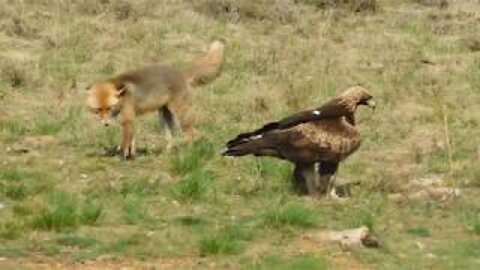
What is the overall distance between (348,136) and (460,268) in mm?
1951

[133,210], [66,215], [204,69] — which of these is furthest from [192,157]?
[66,215]

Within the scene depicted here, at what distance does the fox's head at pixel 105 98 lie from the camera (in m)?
11.1

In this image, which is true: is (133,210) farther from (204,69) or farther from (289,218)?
(204,69)

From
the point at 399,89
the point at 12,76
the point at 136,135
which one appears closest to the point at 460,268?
the point at 136,135

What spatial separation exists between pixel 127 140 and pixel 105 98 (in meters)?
0.56

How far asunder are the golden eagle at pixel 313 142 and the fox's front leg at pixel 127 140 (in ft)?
5.64

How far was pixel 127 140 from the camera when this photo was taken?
1147 centimetres

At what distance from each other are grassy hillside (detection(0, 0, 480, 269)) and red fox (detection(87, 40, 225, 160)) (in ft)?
1.16

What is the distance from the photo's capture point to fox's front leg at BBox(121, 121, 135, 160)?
11.4 metres

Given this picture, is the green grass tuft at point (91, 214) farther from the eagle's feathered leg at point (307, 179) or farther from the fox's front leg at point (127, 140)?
the fox's front leg at point (127, 140)

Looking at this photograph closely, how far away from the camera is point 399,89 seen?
1494 cm

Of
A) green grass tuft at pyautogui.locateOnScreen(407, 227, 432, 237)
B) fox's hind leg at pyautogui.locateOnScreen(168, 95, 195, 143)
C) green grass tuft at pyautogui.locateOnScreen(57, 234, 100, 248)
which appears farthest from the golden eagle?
fox's hind leg at pyautogui.locateOnScreen(168, 95, 195, 143)

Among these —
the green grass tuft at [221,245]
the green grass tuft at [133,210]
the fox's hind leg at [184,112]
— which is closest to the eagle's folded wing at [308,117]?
the green grass tuft at [133,210]

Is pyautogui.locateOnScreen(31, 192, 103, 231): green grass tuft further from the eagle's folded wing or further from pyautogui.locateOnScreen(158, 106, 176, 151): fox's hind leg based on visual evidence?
pyautogui.locateOnScreen(158, 106, 176, 151): fox's hind leg
